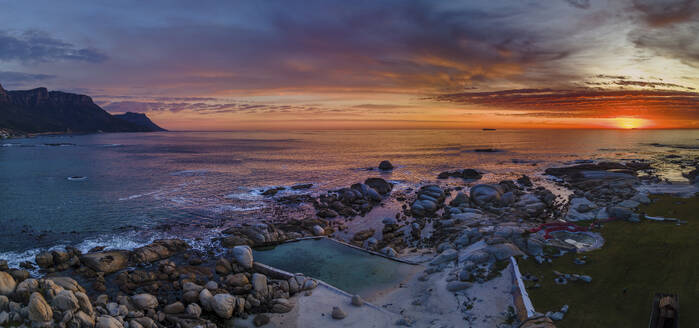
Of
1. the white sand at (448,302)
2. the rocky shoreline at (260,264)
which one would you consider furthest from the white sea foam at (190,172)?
the white sand at (448,302)

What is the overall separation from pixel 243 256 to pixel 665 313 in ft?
80.2

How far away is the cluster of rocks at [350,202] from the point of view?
132 ft

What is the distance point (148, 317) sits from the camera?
1667cm

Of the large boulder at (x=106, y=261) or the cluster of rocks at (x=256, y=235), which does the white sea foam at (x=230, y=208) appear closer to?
the cluster of rocks at (x=256, y=235)

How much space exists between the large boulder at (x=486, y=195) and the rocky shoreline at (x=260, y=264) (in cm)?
13

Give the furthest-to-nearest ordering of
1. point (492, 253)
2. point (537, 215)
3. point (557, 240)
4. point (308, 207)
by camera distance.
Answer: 1. point (308, 207)
2. point (537, 215)
3. point (557, 240)
4. point (492, 253)

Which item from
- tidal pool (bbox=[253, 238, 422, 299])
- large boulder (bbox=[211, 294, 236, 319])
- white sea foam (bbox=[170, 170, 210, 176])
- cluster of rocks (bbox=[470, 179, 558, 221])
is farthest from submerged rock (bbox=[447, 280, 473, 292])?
white sea foam (bbox=[170, 170, 210, 176])

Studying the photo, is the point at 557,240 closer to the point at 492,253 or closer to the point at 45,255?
the point at 492,253

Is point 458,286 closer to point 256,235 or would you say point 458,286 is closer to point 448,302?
point 448,302

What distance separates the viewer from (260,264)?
24281 millimetres

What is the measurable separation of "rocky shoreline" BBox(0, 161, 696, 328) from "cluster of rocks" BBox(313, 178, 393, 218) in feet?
0.97

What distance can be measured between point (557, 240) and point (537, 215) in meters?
13.4

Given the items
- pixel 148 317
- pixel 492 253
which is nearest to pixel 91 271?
pixel 148 317

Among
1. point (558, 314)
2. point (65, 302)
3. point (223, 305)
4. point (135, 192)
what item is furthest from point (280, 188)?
point (558, 314)
